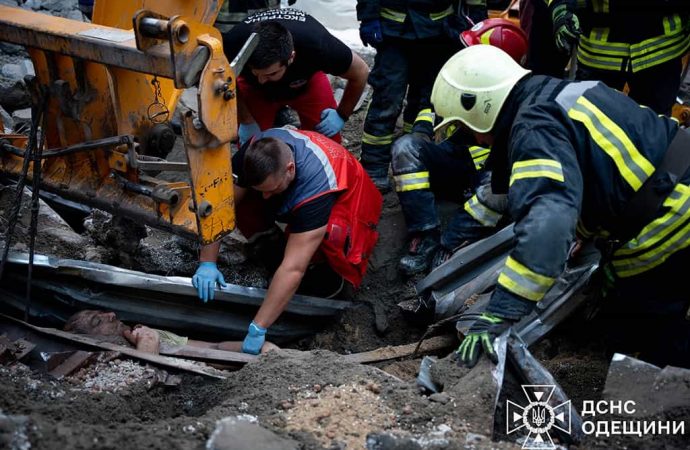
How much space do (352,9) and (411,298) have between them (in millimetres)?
5344

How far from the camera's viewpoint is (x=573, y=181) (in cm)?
254

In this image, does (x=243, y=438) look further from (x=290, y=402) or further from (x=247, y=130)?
(x=247, y=130)

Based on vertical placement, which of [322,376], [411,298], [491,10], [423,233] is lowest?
[411,298]

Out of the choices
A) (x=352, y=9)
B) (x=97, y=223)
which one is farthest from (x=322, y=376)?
(x=352, y=9)

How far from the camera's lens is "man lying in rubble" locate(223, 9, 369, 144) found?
159 inches

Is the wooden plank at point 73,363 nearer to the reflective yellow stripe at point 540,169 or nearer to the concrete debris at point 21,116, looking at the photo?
the reflective yellow stripe at point 540,169

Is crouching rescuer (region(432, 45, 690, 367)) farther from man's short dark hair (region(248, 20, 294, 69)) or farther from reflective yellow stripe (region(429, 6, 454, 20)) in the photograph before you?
reflective yellow stripe (region(429, 6, 454, 20))

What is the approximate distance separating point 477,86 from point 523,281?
2.80 feet

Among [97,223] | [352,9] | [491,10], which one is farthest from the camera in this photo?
[352,9]

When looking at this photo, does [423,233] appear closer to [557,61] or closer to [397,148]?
[397,148]

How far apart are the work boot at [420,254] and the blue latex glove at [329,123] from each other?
3.04 feet

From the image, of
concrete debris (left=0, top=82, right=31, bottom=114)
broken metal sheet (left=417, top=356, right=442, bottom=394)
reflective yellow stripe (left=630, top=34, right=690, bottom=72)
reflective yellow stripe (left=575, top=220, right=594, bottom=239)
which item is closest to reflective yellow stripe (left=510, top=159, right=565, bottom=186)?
reflective yellow stripe (left=575, top=220, right=594, bottom=239)

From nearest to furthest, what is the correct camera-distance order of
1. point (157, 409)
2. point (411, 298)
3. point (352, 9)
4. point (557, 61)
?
point (157, 409) → point (411, 298) → point (557, 61) → point (352, 9)

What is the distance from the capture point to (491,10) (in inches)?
268
